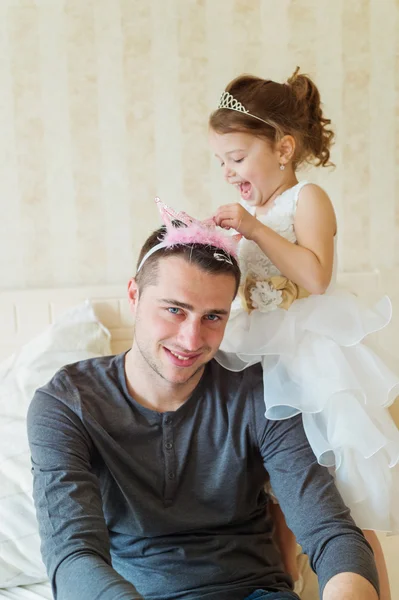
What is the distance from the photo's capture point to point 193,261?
1336 mm

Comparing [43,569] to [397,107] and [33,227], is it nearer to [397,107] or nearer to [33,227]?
[33,227]

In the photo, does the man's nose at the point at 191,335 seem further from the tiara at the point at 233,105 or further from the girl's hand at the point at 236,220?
the tiara at the point at 233,105

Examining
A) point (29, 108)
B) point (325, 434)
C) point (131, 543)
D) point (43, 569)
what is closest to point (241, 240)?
point (325, 434)

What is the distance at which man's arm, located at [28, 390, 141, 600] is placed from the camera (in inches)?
41.4

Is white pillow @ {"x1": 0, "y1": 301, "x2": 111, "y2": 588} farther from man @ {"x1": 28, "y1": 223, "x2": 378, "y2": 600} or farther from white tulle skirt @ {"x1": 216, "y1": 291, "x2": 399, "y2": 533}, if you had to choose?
white tulle skirt @ {"x1": 216, "y1": 291, "x2": 399, "y2": 533}

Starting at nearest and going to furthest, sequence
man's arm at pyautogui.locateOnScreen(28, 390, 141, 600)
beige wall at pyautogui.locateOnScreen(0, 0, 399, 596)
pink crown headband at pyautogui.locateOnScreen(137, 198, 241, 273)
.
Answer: man's arm at pyautogui.locateOnScreen(28, 390, 141, 600), pink crown headband at pyautogui.locateOnScreen(137, 198, 241, 273), beige wall at pyautogui.locateOnScreen(0, 0, 399, 596)

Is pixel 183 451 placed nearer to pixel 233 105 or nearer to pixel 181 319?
pixel 181 319

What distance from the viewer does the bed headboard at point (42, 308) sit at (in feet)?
7.40

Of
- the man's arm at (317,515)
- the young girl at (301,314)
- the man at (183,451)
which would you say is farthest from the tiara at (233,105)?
the man's arm at (317,515)

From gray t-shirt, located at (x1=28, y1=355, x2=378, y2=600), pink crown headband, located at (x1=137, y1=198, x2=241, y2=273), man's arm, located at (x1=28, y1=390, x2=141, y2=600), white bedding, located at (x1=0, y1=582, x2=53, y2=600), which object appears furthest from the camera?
white bedding, located at (x1=0, y1=582, x2=53, y2=600)

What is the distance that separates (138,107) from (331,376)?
4.31 ft

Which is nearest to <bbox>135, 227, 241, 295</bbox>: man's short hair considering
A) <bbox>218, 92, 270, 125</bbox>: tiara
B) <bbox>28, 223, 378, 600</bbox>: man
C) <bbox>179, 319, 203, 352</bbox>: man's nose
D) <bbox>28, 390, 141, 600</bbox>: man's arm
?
<bbox>28, 223, 378, 600</bbox>: man

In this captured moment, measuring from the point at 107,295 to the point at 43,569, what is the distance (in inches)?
37.7

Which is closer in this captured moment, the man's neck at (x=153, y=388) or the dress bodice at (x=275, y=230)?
the man's neck at (x=153, y=388)
